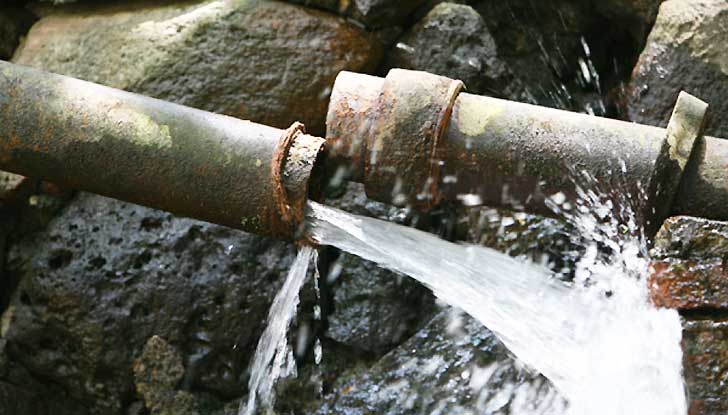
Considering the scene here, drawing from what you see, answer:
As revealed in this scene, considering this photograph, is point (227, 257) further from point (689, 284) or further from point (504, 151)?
point (689, 284)

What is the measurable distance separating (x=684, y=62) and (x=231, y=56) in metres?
1.76

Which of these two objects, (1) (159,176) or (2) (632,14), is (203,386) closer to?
(1) (159,176)

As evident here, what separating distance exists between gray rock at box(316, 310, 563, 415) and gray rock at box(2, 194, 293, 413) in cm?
46

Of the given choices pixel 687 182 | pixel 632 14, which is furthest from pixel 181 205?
pixel 632 14

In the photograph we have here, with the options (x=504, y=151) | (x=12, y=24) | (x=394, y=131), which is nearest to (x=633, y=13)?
(x=504, y=151)

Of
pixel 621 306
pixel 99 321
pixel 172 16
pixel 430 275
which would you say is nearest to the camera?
pixel 430 275

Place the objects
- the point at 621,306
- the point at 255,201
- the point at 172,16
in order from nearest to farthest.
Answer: the point at 255,201, the point at 621,306, the point at 172,16

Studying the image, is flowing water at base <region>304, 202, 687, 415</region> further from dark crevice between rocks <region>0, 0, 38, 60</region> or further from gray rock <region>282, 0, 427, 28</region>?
dark crevice between rocks <region>0, 0, 38, 60</region>

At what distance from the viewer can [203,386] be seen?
138 inches

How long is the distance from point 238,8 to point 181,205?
148 centimetres

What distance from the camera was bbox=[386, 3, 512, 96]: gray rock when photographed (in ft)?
12.4

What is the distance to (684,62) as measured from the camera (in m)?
3.53

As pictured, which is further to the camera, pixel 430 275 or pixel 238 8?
pixel 238 8

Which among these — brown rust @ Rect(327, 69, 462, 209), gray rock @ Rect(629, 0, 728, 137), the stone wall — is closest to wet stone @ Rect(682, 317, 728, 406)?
the stone wall
